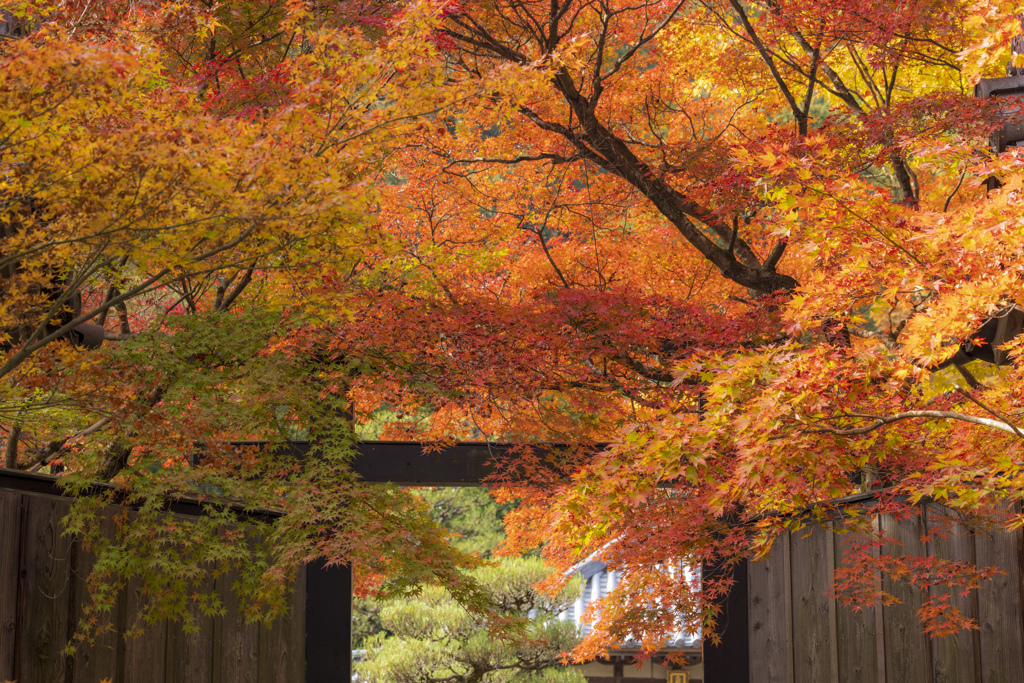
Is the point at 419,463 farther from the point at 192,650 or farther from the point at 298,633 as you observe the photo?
the point at 192,650

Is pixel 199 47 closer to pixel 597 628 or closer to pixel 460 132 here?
pixel 460 132

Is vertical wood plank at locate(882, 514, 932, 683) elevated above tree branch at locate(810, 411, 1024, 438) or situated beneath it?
situated beneath

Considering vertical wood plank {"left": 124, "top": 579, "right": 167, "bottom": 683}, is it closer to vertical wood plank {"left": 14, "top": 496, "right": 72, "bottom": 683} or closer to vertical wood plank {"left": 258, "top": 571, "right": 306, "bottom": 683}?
vertical wood plank {"left": 14, "top": 496, "right": 72, "bottom": 683}

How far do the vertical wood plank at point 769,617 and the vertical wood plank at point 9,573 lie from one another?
5.42 meters

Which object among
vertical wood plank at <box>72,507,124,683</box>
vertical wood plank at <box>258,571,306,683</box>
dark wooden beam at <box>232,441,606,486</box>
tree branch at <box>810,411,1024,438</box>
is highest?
dark wooden beam at <box>232,441,606,486</box>

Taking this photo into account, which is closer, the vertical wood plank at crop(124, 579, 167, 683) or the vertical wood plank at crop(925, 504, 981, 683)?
the vertical wood plank at crop(124, 579, 167, 683)

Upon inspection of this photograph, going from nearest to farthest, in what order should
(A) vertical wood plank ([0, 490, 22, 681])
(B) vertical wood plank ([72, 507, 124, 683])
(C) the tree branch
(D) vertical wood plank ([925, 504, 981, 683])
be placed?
(C) the tree branch → (A) vertical wood plank ([0, 490, 22, 681]) → (B) vertical wood plank ([72, 507, 124, 683]) → (D) vertical wood plank ([925, 504, 981, 683])

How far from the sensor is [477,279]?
8945 mm

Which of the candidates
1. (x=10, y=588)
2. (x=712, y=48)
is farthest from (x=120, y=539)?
(x=712, y=48)

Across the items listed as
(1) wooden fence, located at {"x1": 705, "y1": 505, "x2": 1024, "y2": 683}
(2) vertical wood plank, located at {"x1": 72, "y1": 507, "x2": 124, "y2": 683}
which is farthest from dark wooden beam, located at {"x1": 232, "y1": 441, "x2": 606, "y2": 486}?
(2) vertical wood plank, located at {"x1": 72, "y1": 507, "x2": 124, "y2": 683}

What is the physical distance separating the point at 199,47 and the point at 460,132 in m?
2.28

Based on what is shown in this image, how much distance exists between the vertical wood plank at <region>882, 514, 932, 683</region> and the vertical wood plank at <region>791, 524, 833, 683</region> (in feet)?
2.36

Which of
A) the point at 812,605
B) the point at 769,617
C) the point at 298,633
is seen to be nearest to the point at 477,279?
the point at 298,633

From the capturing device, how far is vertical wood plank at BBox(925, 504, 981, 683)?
4781 millimetres
